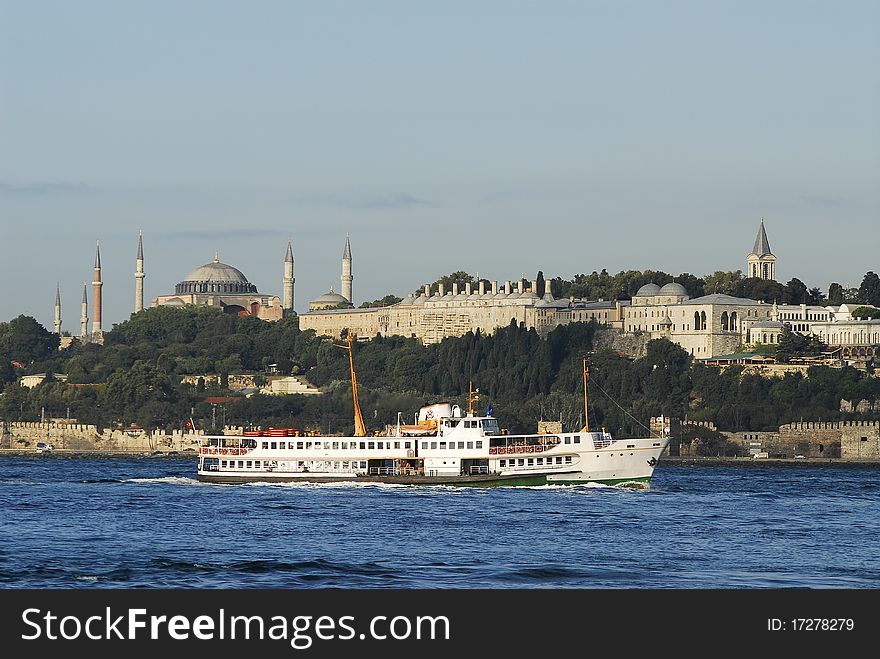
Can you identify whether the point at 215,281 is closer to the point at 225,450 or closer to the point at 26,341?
the point at 26,341

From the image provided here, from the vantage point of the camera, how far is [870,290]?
143 m

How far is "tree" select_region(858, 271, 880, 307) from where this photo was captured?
14175 cm

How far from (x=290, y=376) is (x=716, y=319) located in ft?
95.1

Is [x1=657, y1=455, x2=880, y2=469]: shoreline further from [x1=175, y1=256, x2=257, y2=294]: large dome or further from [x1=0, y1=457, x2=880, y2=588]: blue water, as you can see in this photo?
[x1=175, y1=256, x2=257, y2=294]: large dome

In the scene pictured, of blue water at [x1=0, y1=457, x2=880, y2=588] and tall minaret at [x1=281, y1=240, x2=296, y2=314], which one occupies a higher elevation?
tall minaret at [x1=281, y1=240, x2=296, y2=314]

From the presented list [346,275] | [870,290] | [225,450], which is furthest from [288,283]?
[225,450]

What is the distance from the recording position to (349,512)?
166ft

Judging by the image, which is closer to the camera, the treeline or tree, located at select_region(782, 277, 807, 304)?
the treeline

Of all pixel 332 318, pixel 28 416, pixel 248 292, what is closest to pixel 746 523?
pixel 28 416

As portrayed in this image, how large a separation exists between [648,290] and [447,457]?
79513 mm

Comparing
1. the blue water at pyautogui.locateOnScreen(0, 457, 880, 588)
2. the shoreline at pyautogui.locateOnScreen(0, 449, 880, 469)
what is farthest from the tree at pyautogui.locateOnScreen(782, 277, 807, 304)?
the blue water at pyautogui.locateOnScreen(0, 457, 880, 588)

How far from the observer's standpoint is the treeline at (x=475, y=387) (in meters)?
108

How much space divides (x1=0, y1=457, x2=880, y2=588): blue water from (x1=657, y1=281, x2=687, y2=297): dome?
71533 millimetres
